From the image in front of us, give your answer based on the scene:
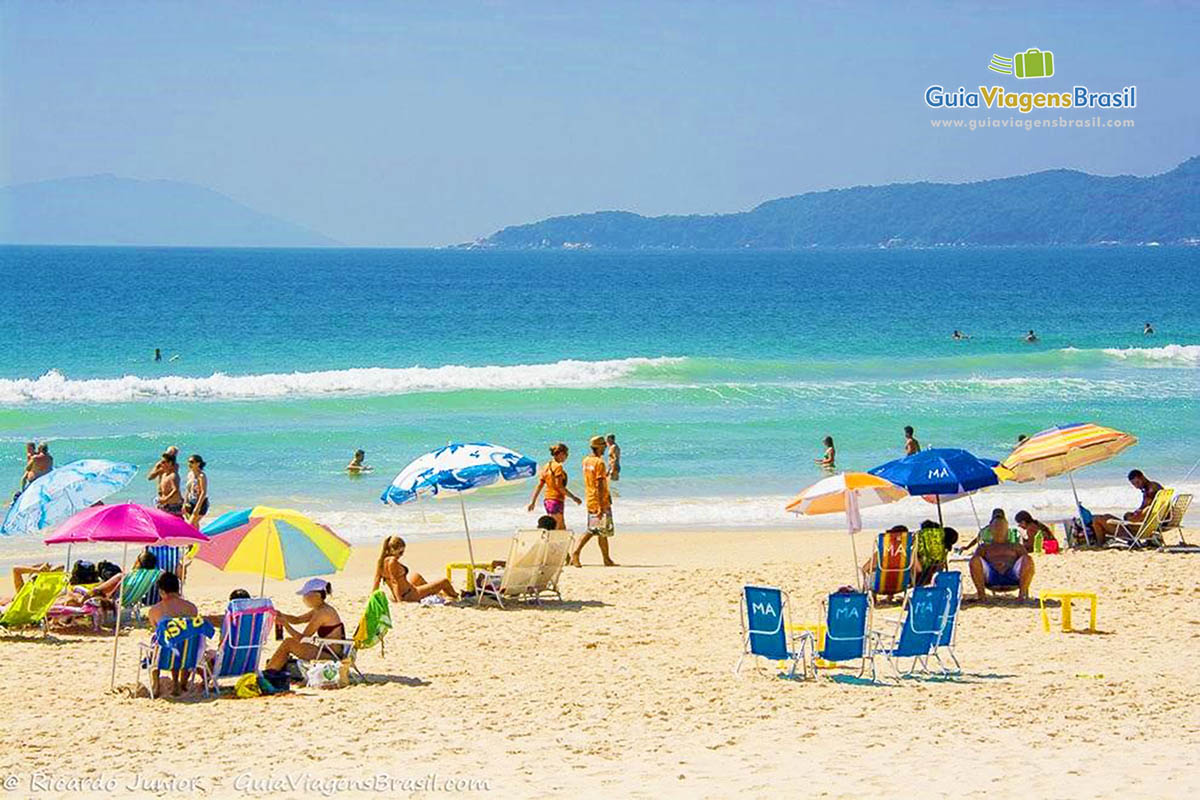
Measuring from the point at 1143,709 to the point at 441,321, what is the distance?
55.0 metres

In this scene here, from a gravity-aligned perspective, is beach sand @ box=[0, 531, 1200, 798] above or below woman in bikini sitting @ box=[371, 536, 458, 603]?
below

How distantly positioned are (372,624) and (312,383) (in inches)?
1029

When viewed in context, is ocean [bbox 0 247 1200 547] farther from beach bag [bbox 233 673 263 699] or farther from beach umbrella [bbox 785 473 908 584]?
beach bag [bbox 233 673 263 699]

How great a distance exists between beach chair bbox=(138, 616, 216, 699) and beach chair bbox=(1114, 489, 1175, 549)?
10.3 m

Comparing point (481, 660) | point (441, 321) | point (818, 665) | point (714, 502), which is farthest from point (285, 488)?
point (441, 321)

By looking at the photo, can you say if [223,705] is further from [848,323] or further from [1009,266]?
[1009,266]

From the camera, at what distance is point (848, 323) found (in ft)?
200

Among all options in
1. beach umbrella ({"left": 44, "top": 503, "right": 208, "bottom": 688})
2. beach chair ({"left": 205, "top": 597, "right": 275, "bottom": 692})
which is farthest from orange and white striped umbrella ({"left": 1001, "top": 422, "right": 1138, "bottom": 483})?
beach umbrella ({"left": 44, "top": 503, "right": 208, "bottom": 688})

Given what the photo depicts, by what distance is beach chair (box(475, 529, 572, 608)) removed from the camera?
43.4ft

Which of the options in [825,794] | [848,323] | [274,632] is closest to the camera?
[825,794]

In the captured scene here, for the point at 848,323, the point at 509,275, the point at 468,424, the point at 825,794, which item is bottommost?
the point at 825,794

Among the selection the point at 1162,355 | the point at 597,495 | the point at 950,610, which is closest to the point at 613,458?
the point at 597,495

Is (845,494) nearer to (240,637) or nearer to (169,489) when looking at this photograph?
(240,637)

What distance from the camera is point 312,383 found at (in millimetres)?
36031
